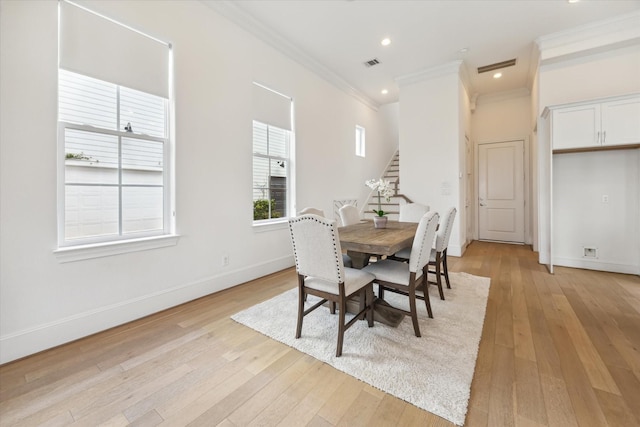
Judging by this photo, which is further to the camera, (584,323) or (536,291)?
(536,291)

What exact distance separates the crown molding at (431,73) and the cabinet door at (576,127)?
1731 millimetres

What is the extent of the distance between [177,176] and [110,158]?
548mm

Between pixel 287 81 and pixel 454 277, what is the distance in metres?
3.67

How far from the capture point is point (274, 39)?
3.69 meters

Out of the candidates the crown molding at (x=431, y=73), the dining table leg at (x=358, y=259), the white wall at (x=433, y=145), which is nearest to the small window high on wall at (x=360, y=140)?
the white wall at (x=433, y=145)

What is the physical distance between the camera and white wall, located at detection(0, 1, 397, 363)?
1819mm

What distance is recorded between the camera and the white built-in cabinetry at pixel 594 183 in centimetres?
330

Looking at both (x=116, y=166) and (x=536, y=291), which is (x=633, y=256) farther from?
(x=116, y=166)

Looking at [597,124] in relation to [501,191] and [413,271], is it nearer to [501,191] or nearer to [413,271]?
[501,191]

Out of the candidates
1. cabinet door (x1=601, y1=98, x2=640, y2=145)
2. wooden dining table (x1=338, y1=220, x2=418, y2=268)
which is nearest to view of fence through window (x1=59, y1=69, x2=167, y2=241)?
wooden dining table (x1=338, y1=220, x2=418, y2=268)

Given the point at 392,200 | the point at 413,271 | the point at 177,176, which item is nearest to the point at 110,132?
the point at 177,176

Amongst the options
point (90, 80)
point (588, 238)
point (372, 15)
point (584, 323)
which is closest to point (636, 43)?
point (588, 238)

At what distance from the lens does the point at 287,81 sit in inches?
158

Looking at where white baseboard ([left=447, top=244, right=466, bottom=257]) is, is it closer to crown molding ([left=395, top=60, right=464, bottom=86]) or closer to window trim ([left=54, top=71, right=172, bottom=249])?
crown molding ([left=395, top=60, right=464, bottom=86])
